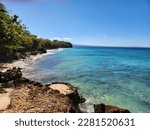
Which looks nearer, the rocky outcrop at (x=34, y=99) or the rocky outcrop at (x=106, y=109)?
the rocky outcrop at (x=34, y=99)

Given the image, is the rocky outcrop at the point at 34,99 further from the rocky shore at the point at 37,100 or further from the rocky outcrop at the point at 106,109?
the rocky outcrop at the point at 106,109

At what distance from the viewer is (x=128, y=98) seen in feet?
39.8

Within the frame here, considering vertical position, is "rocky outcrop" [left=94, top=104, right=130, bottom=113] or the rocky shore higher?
the rocky shore

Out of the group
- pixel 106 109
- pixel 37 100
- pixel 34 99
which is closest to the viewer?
pixel 37 100

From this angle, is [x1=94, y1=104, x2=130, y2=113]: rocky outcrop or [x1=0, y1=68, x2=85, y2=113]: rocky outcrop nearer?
[x1=0, y1=68, x2=85, y2=113]: rocky outcrop

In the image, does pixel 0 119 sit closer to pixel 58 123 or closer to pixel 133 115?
pixel 58 123

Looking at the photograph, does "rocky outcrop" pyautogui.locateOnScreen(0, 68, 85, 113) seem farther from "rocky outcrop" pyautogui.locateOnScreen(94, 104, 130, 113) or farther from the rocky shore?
"rocky outcrop" pyautogui.locateOnScreen(94, 104, 130, 113)

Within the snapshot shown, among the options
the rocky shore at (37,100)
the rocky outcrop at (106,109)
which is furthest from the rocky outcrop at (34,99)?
the rocky outcrop at (106,109)

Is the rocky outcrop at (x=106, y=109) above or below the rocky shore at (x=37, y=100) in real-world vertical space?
below

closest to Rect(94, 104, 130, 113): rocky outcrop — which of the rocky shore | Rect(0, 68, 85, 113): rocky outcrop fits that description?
the rocky shore

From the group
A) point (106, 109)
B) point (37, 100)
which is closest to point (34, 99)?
point (37, 100)

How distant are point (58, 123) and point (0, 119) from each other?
1043 mm

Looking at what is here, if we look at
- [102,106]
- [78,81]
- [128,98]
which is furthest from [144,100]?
[78,81]

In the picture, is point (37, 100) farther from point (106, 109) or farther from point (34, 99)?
point (106, 109)
